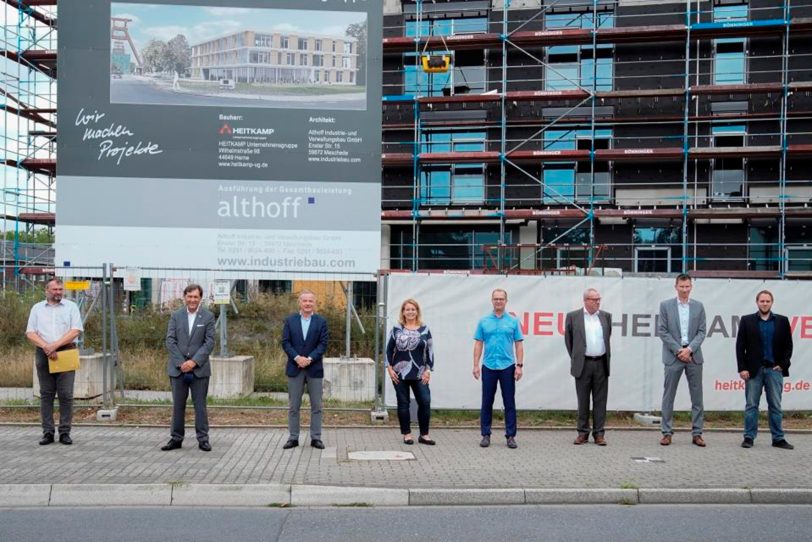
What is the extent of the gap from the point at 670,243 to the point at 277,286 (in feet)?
62.6

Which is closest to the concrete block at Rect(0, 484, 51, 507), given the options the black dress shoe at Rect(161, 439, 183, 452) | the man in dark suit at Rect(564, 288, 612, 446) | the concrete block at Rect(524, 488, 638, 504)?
the black dress shoe at Rect(161, 439, 183, 452)

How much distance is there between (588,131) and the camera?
94.2 ft

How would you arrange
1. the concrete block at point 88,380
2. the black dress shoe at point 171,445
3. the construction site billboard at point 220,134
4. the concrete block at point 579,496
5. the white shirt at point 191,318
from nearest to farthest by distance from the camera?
the concrete block at point 579,496 < the black dress shoe at point 171,445 < the white shirt at point 191,318 < the concrete block at point 88,380 < the construction site billboard at point 220,134

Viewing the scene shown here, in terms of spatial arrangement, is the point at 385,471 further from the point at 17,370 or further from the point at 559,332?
the point at 17,370

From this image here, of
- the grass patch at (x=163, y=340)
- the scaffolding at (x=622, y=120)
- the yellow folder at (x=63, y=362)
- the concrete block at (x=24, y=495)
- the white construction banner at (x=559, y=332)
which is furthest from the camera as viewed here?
the scaffolding at (x=622, y=120)

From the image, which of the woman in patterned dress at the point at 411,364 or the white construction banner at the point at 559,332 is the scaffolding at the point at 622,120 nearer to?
the white construction banner at the point at 559,332

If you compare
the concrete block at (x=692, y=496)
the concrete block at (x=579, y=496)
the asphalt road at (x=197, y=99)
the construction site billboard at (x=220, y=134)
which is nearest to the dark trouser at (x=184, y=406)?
the concrete block at (x=579, y=496)

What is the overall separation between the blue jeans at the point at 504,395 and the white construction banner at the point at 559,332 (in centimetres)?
134

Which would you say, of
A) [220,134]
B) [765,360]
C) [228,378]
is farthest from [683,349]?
[220,134]

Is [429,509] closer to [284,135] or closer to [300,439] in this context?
[300,439]

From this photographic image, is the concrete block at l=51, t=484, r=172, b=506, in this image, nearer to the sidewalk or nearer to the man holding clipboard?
the sidewalk

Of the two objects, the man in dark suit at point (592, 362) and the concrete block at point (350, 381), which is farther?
the concrete block at point (350, 381)

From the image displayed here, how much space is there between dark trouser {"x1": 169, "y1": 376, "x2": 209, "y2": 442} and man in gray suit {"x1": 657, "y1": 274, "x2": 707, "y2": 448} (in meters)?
5.41

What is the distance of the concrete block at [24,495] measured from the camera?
6254 mm
